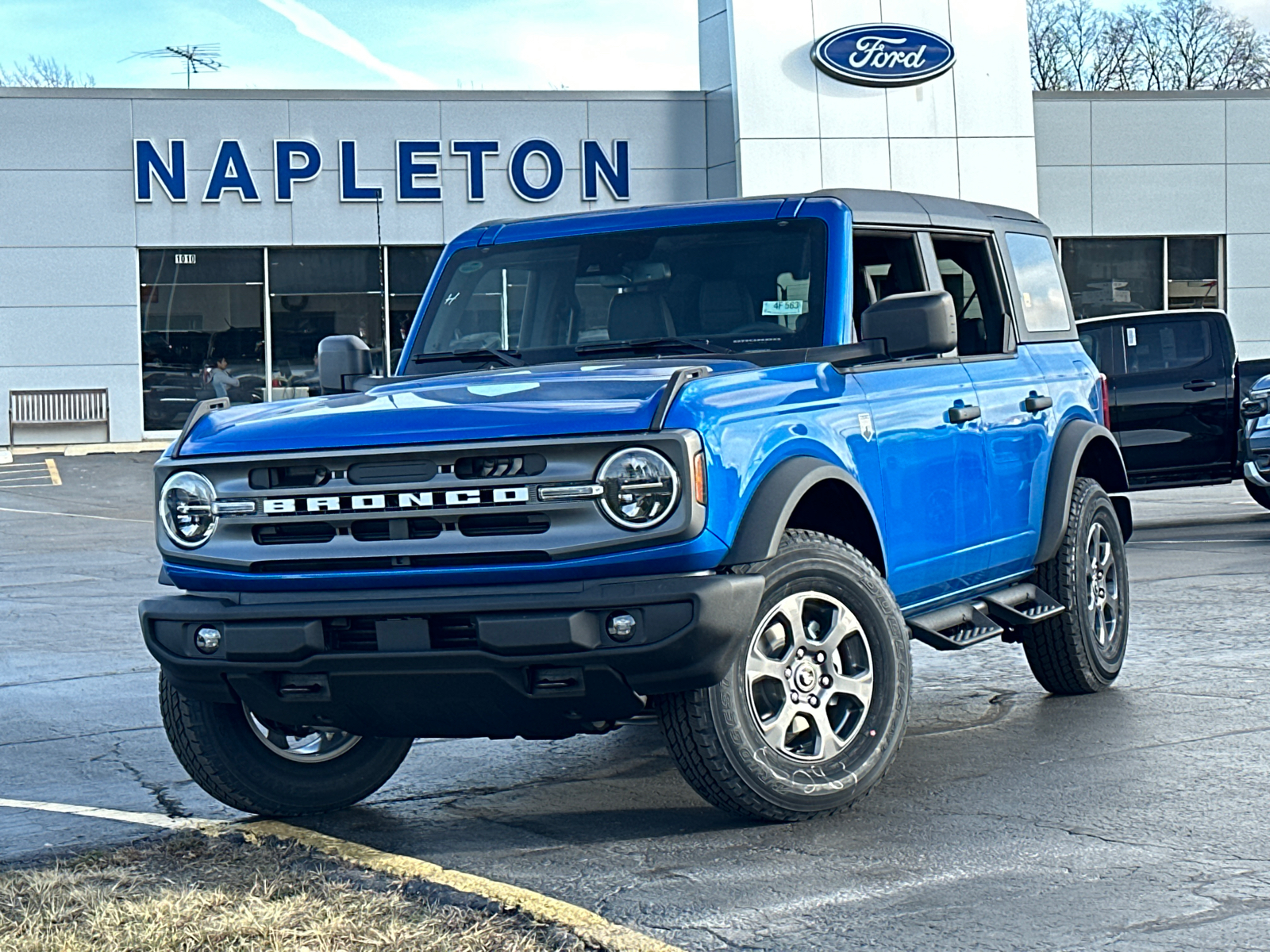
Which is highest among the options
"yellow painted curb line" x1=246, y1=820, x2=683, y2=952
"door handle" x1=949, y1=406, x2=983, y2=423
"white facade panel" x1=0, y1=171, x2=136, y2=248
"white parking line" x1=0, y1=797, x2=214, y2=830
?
"white facade panel" x1=0, y1=171, x2=136, y2=248

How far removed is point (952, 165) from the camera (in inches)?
1186

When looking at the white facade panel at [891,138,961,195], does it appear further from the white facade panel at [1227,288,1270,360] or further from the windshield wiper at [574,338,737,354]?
the windshield wiper at [574,338,737,354]

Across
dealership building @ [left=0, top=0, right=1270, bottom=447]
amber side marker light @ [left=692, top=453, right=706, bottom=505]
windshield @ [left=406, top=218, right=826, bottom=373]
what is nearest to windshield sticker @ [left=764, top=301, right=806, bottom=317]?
windshield @ [left=406, top=218, right=826, bottom=373]

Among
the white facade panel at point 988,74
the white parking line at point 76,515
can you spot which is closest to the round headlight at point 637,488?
the white parking line at point 76,515

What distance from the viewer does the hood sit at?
15.9ft

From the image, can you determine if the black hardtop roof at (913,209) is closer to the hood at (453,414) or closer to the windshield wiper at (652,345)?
the windshield wiper at (652,345)

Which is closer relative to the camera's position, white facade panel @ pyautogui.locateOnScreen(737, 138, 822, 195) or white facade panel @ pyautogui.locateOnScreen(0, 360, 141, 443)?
white facade panel @ pyautogui.locateOnScreen(0, 360, 141, 443)

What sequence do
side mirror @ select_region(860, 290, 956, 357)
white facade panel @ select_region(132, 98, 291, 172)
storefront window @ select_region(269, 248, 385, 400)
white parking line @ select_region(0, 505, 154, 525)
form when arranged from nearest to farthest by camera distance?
1. side mirror @ select_region(860, 290, 956, 357)
2. white parking line @ select_region(0, 505, 154, 525)
3. white facade panel @ select_region(132, 98, 291, 172)
4. storefront window @ select_region(269, 248, 385, 400)

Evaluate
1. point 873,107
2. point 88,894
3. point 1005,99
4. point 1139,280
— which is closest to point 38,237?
point 873,107

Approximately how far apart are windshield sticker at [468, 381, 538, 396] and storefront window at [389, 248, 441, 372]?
25.0m

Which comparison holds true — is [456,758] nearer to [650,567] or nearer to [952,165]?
[650,567]

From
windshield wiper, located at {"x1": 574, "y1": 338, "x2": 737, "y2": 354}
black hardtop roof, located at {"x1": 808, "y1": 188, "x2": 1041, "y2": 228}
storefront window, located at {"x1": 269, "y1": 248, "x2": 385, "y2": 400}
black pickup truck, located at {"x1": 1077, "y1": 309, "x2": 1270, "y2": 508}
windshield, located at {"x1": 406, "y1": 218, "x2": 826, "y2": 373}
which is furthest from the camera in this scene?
storefront window, located at {"x1": 269, "y1": 248, "x2": 385, "y2": 400}

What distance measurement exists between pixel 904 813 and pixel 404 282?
25779 mm

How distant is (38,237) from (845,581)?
26.1 m
